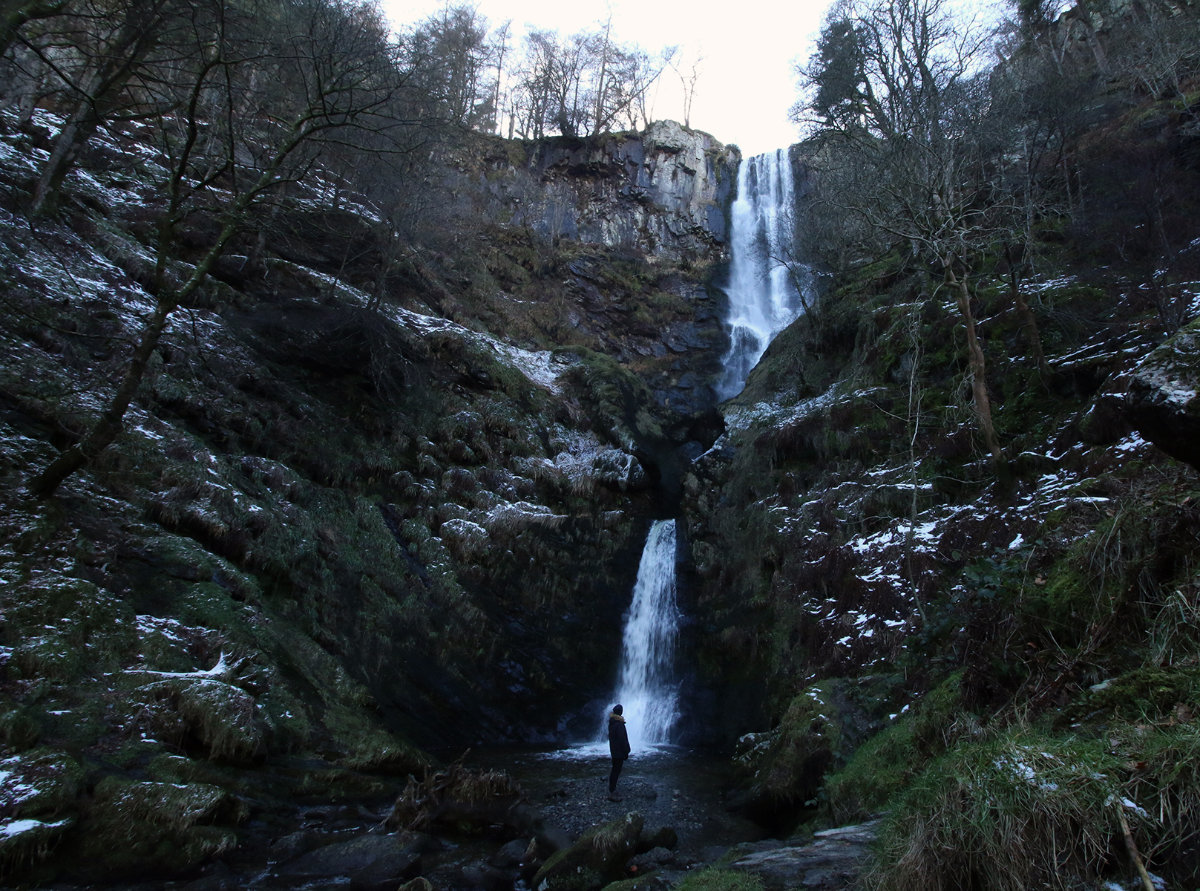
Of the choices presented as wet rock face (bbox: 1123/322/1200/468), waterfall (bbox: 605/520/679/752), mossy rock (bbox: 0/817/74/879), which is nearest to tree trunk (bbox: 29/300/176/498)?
mossy rock (bbox: 0/817/74/879)

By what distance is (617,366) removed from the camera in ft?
76.6

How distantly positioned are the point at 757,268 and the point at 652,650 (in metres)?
23.2

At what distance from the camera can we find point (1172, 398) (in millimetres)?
3207

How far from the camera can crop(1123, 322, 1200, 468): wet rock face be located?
10.3 ft

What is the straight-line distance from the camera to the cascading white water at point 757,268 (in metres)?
27.2

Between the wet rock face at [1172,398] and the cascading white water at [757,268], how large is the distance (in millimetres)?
21106

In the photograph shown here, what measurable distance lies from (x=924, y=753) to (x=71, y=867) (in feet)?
22.8

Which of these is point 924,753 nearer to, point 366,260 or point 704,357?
point 366,260

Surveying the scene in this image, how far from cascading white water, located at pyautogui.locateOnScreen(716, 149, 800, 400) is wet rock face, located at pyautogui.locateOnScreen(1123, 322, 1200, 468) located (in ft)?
69.2

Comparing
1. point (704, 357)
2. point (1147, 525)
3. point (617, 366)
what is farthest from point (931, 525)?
point (704, 357)

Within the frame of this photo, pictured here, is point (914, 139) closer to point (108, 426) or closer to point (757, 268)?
point (108, 426)

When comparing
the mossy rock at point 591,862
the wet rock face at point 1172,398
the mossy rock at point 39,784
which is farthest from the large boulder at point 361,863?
the wet rock face at point 1172,398

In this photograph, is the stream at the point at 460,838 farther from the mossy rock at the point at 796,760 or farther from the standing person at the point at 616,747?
the mossy rock at the point at 796,760

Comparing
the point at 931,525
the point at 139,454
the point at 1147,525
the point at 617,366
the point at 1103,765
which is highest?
the point at 617,366
